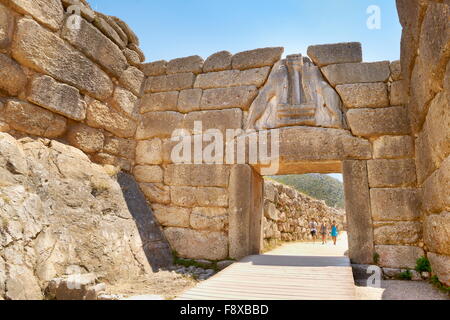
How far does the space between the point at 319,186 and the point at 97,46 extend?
24156 millimetres

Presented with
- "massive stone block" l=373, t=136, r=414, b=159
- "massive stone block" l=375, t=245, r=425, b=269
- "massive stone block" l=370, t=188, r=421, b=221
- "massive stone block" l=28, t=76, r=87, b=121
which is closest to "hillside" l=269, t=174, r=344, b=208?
"massive stone block" l=373, t=136, r=414, b=159

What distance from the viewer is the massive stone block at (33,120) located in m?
3.59

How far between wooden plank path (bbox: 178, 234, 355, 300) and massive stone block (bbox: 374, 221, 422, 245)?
1.93 ft

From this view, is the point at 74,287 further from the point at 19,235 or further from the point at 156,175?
the point at 156,175

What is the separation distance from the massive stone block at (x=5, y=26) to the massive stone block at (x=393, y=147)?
497cm

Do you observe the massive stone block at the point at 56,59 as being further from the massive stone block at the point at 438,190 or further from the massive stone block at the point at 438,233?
the massive stone block at the point at 438,233

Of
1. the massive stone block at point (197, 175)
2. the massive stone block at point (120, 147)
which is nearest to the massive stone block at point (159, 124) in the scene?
the massive stone block at point (120, 147)

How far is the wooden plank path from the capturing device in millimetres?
2787

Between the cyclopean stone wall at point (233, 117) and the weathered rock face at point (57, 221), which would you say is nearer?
the weathered rock face at point (57, 221)

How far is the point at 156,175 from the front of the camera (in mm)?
5273

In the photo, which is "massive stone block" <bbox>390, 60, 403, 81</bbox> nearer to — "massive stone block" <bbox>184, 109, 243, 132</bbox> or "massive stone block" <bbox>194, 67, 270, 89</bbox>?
"massive stone block" <bbox>194, 67, 270, 89</bbox>

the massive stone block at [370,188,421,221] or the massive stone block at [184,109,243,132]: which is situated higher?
the massive stone block at [184,109,243,132]

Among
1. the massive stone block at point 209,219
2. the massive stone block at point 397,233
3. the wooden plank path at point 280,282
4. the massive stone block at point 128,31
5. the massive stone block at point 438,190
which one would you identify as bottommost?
the wooden plank path at point 280,282
